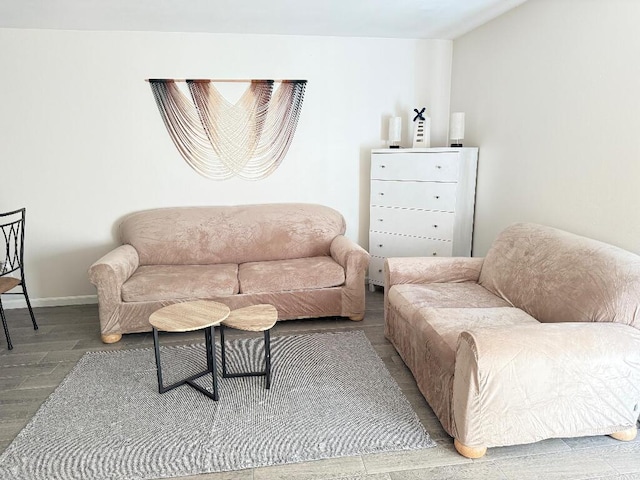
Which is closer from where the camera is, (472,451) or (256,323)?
(472,451)

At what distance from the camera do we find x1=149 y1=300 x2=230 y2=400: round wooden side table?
7.41 ft

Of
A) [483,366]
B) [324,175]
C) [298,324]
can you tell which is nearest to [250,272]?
[298,324]

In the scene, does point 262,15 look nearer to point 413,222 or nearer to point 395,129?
point 395,129

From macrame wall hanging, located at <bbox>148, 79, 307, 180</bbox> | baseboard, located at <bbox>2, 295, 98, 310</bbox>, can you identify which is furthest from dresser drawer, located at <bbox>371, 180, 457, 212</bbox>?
baseboard, located at <bbox>2, 295, 98, 310</bbox>

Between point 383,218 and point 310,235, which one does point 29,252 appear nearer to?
point 310,235

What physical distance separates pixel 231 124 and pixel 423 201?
1.81 metres

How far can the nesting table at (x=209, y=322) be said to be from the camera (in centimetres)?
229

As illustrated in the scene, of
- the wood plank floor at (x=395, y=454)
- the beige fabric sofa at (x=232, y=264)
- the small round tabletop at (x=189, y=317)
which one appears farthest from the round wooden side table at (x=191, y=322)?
the beige fabric sofa at (x=232, y=264)

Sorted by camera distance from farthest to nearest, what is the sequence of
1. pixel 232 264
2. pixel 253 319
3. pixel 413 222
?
pixel 413 222, pixel 232 264, pixel 253 319

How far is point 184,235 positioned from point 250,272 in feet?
2.38

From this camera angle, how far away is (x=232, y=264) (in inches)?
144

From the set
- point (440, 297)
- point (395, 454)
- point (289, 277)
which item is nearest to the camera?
point (395, 454)

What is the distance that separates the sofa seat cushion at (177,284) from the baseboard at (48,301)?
0.95m

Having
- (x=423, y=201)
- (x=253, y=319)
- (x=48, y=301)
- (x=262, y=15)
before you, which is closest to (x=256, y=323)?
(x=253, y=319)
